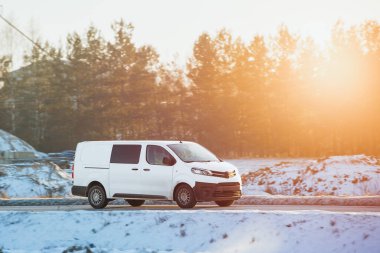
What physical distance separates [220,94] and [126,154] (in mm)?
65108

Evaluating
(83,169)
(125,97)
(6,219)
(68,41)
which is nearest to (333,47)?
(125,97)

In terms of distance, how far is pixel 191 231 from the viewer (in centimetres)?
1272

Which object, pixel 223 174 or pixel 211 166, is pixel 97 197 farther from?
pixel 223 174

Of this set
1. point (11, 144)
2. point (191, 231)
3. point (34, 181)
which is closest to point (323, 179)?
point (34, 181)

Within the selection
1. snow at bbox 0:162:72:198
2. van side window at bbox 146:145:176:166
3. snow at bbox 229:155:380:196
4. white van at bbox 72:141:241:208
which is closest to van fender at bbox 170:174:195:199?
white van at bbox 72:141:241:208

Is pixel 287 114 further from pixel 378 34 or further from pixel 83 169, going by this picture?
A: pixel 83 169

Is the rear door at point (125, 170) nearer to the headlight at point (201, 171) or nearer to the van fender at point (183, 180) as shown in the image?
the van fender at point (183, 180)

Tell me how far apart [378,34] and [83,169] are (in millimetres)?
71487

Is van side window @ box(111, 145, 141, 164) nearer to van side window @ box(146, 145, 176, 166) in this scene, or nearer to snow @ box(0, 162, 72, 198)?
van side window @ box(146, 145, 176, 166)

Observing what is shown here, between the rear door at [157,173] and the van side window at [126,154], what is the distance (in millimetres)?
324

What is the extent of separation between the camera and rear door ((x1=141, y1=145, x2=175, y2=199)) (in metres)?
18.0

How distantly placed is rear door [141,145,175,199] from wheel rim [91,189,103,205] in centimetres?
147

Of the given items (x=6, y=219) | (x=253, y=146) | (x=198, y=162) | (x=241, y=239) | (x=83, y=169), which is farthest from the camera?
(x=253, y=146)

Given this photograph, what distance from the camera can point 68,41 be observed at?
86.9 meters
